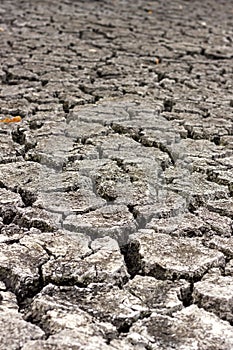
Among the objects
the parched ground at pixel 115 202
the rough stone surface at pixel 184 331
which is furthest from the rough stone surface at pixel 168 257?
the rough stone surface at pixel 184 331

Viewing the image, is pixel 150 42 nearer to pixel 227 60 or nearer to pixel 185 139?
pixel 227 60

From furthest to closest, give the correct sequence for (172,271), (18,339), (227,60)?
(227,60) → (172,271) → (18,339)

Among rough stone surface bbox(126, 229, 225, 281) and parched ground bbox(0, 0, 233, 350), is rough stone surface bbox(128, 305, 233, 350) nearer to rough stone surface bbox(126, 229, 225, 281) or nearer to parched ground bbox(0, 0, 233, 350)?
parched ground bbox(0, 0, 233, 350)

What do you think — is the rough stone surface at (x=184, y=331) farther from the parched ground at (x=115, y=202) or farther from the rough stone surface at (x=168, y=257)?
the rough stone surface at (x=168, y=257)

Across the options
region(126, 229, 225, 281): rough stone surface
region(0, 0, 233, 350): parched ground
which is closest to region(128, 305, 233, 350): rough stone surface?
region(0, 0, 233, 350): parched ground

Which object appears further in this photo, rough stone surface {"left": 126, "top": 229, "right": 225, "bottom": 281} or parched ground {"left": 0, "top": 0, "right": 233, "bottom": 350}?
rough stone surface {"left": 126, "top": 229, "right": 225, "bottom": 281}

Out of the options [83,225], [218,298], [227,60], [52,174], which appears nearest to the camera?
[218,298]

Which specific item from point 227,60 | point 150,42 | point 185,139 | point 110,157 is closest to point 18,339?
point 110,157

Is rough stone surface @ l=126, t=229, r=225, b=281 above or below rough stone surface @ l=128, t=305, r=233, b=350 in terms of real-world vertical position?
above

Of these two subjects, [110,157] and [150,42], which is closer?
[110,157]
